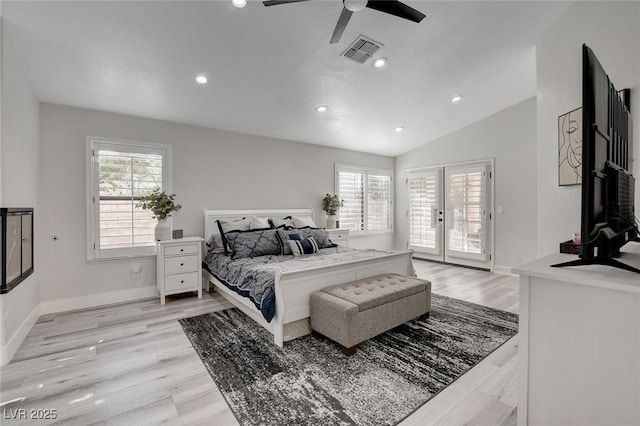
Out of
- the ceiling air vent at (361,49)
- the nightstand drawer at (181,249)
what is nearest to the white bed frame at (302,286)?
the nightstand drawer at (181,249)

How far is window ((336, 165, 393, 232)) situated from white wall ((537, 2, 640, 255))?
346 centimetres

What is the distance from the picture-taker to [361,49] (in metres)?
3.09

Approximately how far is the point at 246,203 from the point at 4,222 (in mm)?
2878

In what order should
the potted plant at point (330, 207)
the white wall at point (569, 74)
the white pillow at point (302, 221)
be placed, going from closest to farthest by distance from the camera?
the white wall at point (569, 74) < the white pillow at point (302, 221) < the potted plant at point (330, 207)

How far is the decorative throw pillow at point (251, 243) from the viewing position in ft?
12.4

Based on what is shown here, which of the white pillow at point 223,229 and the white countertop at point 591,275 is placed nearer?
the white countertop at point 591,275

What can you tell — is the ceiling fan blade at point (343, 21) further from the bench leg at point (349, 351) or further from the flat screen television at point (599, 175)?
the bench leg at point (349, 351)

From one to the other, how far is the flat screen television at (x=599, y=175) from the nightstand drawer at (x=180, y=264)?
153 inches

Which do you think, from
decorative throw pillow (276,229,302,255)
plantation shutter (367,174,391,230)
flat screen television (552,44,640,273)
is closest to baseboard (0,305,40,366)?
decorative throw pillow (276,229,302,255)

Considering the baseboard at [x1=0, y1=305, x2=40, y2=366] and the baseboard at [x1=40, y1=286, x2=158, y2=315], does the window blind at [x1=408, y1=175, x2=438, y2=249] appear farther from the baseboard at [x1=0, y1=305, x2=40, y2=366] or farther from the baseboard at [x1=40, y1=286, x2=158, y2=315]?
the baseboard at [x1=0, y1=305, x2=40, y2=366]

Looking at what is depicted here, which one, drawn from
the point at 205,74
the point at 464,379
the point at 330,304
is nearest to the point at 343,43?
the point at 205,74

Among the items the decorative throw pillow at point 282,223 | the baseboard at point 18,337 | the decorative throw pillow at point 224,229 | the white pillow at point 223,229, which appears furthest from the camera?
the decorative throw pillow at point 282,223

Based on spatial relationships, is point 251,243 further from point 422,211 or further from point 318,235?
point 422,211

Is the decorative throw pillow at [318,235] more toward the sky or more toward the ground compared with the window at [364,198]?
more toward the ground
